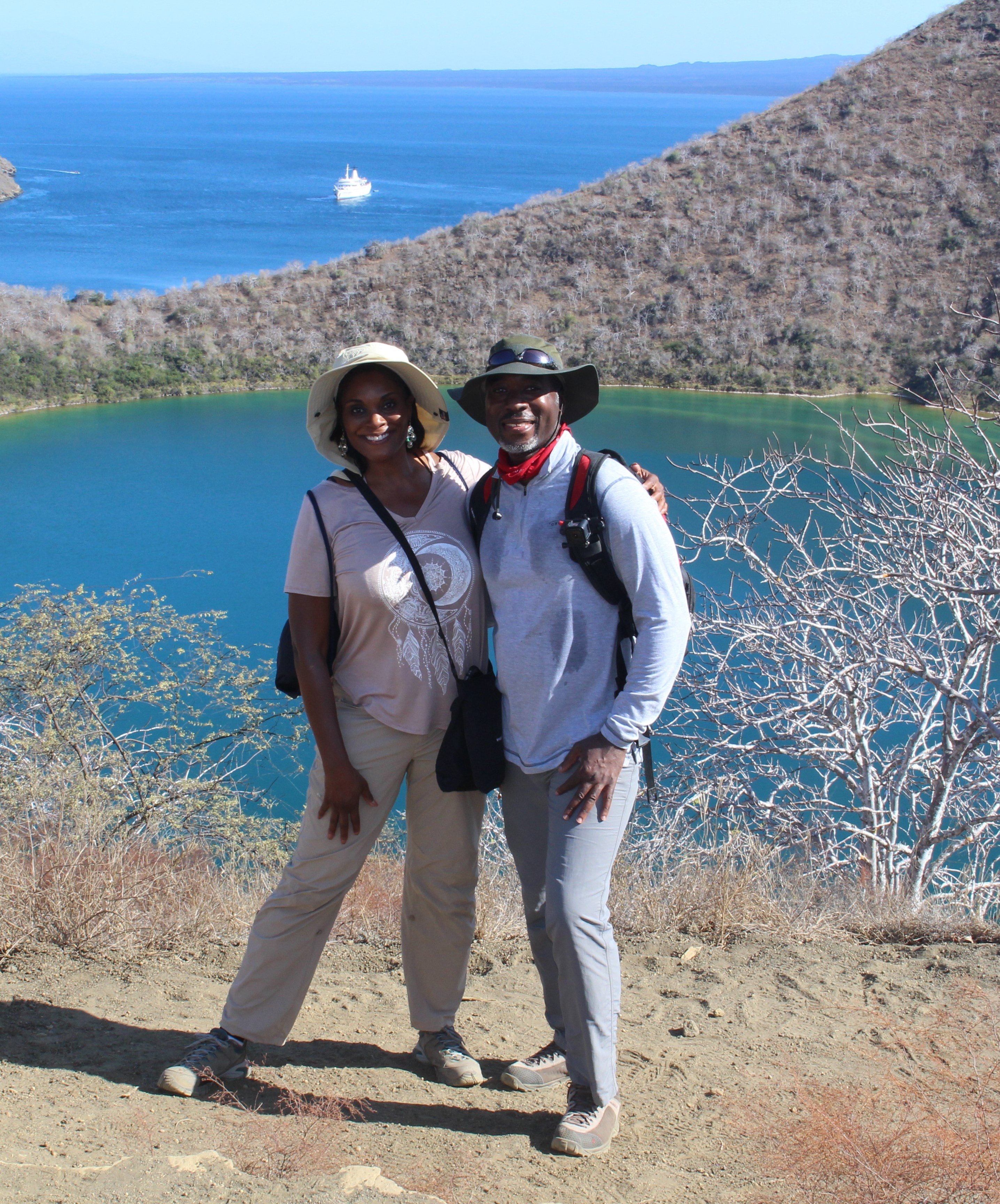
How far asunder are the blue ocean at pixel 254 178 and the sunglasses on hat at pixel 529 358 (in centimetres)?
5437

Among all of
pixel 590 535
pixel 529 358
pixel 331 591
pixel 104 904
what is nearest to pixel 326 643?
pixel 331 591

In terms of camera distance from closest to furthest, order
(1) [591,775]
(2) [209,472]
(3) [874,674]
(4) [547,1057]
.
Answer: (1) [591,775], (4) [547,1057], (3) [874,674], (2) [209,472]

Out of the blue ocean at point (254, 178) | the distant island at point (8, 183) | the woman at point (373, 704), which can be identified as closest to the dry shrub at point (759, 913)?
the woman at point (373, 704)

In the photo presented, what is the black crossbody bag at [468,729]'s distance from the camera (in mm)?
1984

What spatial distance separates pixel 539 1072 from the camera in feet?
7.04

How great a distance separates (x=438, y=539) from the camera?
82.2 inches

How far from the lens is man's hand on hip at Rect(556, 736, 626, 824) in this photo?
1842 millimetres

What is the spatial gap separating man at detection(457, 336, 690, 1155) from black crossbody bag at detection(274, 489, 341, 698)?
0.31 m

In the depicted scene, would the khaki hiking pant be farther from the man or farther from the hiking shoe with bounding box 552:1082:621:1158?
the hiking shoe with bounding box 552:1082:621:1158

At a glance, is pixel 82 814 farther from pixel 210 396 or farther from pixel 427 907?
pixel 210 396

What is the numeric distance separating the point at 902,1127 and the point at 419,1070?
1.01 m

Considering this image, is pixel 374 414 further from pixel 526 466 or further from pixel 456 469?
pixel 526 466

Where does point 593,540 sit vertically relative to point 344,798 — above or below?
above

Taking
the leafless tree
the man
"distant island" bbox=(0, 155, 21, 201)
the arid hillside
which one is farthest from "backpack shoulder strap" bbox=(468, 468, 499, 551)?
"distant island" bbox=(0, 155, 21, 201)
